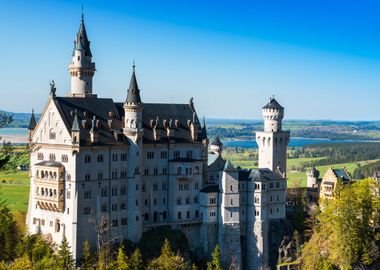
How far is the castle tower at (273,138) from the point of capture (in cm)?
11212

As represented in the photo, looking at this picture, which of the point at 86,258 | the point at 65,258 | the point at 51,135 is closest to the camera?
the point at 65,258

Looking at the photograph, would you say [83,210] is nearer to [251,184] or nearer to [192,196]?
[192,196]

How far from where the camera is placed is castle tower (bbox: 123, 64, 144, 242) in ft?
286

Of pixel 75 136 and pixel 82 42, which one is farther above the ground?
pixel 82 42

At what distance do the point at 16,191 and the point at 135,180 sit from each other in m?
60.3

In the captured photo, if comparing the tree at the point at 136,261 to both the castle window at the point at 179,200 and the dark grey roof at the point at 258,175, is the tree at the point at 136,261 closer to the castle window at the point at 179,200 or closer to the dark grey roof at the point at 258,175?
the castle window at the point at 179,200

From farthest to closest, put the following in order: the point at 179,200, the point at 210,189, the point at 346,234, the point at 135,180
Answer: the point at 210,189
the point at 179,200
the point at 346,234
the point at 135,180

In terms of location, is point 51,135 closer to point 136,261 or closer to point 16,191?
point 136,261

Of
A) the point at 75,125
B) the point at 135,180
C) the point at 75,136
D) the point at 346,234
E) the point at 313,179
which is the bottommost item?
the point at 346,234

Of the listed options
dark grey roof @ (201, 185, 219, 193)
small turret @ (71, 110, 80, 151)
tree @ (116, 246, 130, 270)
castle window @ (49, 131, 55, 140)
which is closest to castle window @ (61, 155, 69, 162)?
small turret @ (71, 110, 80, 151)

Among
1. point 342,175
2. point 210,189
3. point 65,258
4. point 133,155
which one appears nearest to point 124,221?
point 133,155

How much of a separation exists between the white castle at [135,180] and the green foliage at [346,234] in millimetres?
8336

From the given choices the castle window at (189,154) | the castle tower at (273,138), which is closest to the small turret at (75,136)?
the castle window at (189,154)

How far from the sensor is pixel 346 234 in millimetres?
91875
